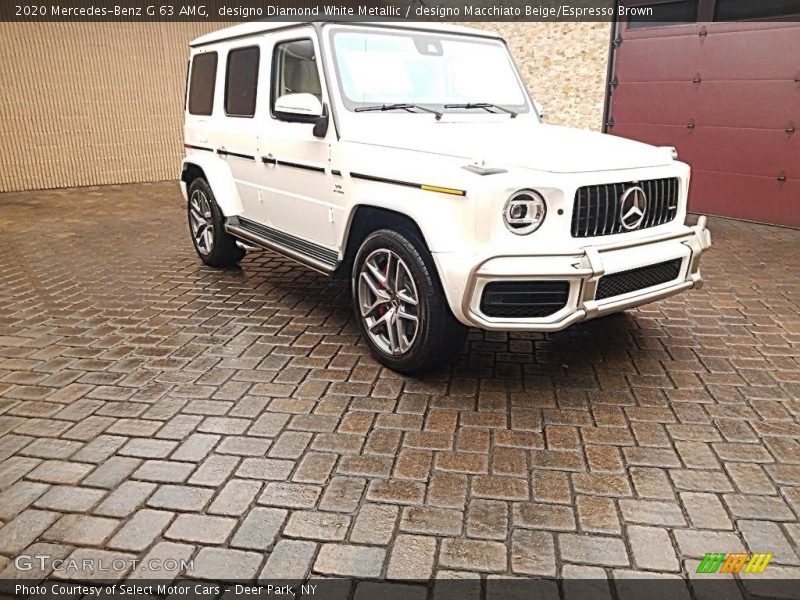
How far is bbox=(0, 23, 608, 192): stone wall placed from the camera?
33.5ft

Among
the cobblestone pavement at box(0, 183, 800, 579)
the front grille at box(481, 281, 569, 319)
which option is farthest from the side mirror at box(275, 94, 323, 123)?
the front grille at box(481, 281, 569, 319)

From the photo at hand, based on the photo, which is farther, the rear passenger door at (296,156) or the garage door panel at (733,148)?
the garage door panel at (733,148)

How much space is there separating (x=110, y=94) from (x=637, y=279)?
38.5 ft

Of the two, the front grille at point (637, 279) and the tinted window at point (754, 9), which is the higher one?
the tinted window at point (754, 9)

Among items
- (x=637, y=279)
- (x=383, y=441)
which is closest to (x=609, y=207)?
(x=637, y=279)

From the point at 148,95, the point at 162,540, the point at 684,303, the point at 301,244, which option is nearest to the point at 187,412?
the point at 162,540

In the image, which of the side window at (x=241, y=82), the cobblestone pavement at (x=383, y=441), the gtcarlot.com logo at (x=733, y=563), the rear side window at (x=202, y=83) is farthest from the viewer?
the rear side window at (x=202, y=83)

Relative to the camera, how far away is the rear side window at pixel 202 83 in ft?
19.1

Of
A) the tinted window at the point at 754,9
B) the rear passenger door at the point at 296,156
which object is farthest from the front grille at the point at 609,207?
the tinted window at the point at 754,9

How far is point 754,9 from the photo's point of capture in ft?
26.8

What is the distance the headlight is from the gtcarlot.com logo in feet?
5.49

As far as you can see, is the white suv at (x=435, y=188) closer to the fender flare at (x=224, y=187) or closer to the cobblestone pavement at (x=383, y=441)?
the fender flare at (x=224, y=187)

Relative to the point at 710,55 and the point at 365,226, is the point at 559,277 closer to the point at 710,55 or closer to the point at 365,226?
the point at 365,226

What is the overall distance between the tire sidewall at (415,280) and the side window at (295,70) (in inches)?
45.2
